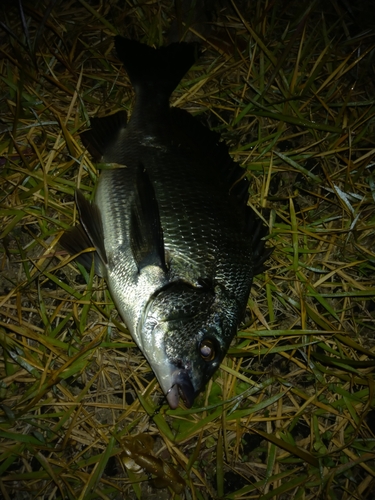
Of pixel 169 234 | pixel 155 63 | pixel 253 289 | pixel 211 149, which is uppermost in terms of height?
pixel 155 63

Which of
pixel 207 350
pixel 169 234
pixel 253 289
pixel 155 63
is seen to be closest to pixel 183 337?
pixel 207 350

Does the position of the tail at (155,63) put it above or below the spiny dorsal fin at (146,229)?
above

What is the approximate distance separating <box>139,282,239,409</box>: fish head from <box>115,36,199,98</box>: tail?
138 cm

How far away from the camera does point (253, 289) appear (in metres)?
2.74

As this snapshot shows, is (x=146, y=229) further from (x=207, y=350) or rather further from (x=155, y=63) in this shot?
(x=155, y=63)

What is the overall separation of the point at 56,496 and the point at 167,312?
1.34 metres

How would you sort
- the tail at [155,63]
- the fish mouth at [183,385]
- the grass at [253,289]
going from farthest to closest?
the tail at [155,63], the grass at [253,289], the fish mouth at [183,385]

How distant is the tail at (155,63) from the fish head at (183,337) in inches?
54.5

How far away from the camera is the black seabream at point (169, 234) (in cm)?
211

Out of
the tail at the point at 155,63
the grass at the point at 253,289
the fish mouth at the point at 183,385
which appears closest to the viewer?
the fish mouth at the point at 183,385

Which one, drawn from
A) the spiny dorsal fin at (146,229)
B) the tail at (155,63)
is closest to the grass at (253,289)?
the tail at (155,63)

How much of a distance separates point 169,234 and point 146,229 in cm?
14

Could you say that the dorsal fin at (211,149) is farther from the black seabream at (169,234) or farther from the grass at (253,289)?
the grass at (253,289)

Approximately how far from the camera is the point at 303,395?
2.58 meters
